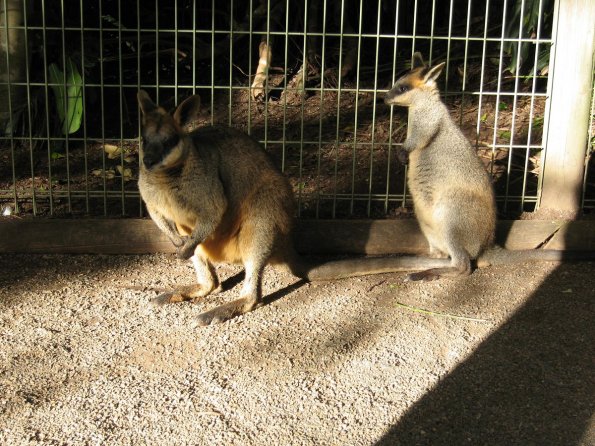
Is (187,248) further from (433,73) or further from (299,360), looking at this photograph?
(433,73)

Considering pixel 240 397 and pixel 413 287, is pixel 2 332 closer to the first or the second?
pixel 240 397

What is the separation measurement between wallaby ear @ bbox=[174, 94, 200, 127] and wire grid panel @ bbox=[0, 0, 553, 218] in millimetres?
972

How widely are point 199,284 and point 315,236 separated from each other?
3.26 ft

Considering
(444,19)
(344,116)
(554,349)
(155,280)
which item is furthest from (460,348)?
(444,19)

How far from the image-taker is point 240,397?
3371mm

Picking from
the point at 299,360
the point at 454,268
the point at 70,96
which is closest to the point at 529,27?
the point at 454,268

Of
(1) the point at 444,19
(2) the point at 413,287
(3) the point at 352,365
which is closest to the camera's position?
(3) the point at 352,365

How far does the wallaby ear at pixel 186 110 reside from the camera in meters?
4.03

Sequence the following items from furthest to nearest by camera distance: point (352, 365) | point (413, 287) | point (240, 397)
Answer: point (413, 287) → point (352, 365) → point (240, 397)

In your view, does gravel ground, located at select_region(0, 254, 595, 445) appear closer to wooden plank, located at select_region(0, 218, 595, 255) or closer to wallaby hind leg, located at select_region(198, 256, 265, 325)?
Result: wallaby hind leg, located at select_region(198, 256, 265, 325)

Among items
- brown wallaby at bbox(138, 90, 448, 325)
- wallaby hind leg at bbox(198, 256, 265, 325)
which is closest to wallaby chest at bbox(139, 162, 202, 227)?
brown wallaby at bbox(138, 90, 448, 325)

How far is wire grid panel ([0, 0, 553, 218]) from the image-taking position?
5332mm

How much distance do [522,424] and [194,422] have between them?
135 cm

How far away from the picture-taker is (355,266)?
475 cm
